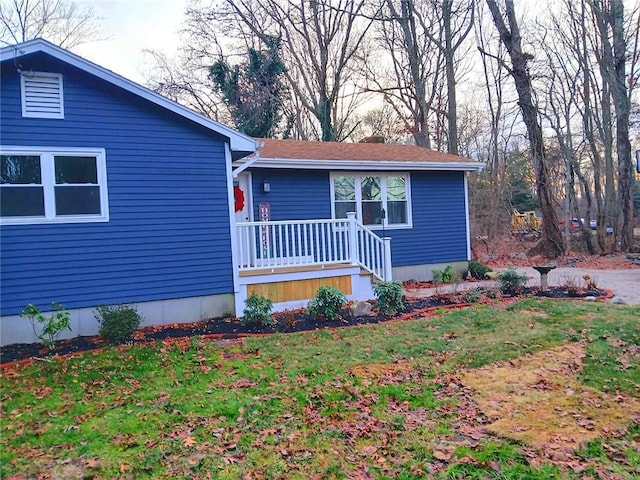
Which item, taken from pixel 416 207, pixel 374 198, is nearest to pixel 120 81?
pixel 374 198

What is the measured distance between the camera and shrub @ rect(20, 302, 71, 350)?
18.6ft

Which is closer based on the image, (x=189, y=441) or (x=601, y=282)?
(x=189, y=441)

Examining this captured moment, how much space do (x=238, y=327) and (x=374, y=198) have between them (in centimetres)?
538

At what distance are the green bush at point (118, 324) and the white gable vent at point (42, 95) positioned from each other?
9.60 feet

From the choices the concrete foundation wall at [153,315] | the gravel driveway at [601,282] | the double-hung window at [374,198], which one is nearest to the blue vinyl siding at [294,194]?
the double-hung window at [374,198]

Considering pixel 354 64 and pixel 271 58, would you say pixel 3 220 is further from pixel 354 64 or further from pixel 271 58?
pixel 354 64

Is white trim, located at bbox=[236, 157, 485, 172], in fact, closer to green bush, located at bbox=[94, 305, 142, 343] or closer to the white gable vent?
the white gable vent

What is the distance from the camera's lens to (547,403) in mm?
3893

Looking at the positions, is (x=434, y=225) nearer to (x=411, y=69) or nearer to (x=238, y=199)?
(x=238, y=199)

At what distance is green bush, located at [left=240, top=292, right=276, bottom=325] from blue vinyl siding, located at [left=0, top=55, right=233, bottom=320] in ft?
2.76

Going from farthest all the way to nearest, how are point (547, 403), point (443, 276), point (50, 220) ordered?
point (443, 276) < point (50, 220) < point (547, 403)

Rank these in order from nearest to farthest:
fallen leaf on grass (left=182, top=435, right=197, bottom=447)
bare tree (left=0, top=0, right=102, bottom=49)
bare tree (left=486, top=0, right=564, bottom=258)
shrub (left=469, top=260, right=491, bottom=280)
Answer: fallen leaf on grass (left=182, top=435, right=197, bottom=447) < shrub (left=469, top=260, right=491, bottom=280) < bare tree (left=486, top=0, right=564, bottom=258) < bare tree (left=0, top=0, right=102, bottom=49)

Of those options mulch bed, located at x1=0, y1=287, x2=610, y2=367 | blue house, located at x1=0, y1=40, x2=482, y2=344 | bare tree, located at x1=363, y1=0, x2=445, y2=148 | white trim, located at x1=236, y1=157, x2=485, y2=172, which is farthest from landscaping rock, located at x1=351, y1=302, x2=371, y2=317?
bare tree, located at x1=363, y1=0, x2=445, y2=148

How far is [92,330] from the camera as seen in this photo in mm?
6695
